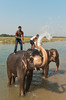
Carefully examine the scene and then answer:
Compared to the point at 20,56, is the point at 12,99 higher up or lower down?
lower down

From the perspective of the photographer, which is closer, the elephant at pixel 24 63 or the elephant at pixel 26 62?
the elephant at pixel 26 62

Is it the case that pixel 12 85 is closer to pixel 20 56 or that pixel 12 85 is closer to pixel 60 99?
pixel 20 56

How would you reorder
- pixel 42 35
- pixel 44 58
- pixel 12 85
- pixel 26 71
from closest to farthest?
pixel 44 58
pixel 42 35
pixel 26 71
pixel 12 85

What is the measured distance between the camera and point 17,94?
6801mm

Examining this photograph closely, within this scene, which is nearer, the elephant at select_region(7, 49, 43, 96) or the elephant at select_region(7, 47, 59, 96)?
the elephant at select_region(7, 47, 59, 96)

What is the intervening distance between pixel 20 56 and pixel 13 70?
94 cm

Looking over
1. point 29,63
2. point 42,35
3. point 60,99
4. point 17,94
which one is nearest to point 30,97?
point 17,94

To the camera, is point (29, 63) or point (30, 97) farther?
point (30, 97)

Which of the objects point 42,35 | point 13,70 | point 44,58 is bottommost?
point 13,70

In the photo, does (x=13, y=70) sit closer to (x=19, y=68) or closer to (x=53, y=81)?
(x=19, y=68)

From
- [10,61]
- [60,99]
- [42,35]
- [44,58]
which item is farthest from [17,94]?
[42,35]

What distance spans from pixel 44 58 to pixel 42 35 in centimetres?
109

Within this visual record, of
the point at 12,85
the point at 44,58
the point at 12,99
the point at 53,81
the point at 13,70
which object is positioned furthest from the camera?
the point at 53,81

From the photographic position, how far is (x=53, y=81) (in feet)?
29.1
